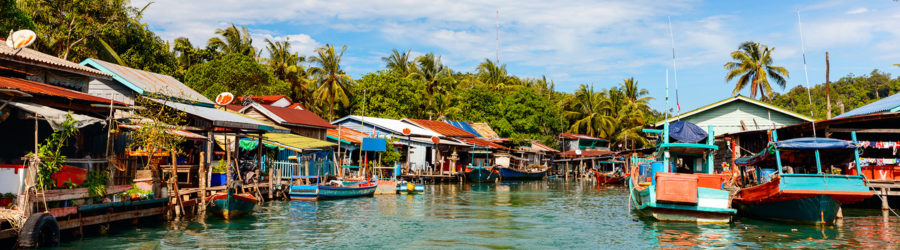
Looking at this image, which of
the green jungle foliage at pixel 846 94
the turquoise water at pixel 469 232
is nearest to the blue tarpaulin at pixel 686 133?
the turquoise water at pixel 469 232

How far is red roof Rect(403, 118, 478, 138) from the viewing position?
149ft

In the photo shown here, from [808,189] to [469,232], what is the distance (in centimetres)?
873

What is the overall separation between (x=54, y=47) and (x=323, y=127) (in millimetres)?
14792

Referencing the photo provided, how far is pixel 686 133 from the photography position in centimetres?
2281

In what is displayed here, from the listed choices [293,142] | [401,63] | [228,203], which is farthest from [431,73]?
[228,203]

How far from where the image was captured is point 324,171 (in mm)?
30422

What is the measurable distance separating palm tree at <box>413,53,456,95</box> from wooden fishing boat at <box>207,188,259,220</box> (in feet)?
137

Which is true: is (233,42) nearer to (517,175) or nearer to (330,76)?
(330,76)

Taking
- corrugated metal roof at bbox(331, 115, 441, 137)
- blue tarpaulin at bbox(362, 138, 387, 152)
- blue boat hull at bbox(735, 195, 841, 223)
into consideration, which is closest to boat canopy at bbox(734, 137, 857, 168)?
blue boat hull at bbox(735, 195, 841, 223)

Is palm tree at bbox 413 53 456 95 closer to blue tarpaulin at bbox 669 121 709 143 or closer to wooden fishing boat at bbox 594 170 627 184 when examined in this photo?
wooden fishing boat at bbox 594 170 627 184

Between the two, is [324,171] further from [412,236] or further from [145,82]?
[412,236]

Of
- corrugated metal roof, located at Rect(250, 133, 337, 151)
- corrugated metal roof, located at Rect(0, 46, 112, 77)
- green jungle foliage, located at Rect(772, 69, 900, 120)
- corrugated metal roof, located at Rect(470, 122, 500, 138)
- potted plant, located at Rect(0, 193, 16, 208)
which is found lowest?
potted plant, located at Rect(0, 193, 16, 208)

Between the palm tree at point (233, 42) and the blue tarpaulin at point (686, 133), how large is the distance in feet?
115

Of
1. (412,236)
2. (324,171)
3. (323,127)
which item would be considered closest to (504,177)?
(323,127)
